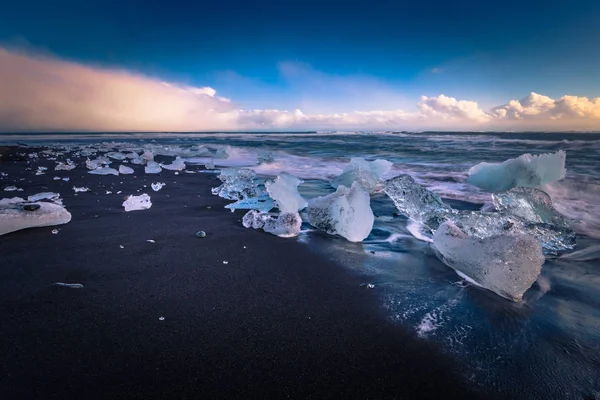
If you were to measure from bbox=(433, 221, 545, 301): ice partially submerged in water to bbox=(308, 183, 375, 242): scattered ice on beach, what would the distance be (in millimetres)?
945

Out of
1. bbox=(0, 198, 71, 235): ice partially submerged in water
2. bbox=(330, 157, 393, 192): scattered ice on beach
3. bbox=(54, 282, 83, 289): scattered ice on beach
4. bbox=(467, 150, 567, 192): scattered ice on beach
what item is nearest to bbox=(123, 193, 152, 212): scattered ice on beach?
bbox=(0, 198, 71, 235): ice partially submerged in water

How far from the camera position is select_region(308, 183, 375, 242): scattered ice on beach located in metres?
3.00

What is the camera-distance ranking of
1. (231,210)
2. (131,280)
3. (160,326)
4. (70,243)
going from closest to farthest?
(160,326)
(131,280)
(70,243)
(231,210)

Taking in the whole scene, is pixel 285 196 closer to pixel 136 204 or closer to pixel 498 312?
pixel 136 204

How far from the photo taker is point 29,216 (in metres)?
2.83

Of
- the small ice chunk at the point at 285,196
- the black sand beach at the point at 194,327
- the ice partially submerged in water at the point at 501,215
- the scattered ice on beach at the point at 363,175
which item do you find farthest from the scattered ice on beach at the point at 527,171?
the black sand beach at the point at 194,327

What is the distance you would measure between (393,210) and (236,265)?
2616mm

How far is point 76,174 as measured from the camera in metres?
6.87

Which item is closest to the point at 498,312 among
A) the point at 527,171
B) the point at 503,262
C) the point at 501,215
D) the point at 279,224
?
the point at 503,262

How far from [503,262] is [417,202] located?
5.75ft

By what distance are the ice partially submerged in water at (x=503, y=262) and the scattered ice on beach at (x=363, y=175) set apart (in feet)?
8.43

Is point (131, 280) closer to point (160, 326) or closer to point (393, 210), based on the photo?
point (160, 326)

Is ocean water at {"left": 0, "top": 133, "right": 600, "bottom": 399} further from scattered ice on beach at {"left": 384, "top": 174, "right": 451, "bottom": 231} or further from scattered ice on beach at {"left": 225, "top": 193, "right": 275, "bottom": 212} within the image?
scattered ice on beach at {"left": 225, "top": 193, "right": 275, "bottom": 212}

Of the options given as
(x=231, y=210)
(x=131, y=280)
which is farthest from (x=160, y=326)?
(x=231, y=210)
